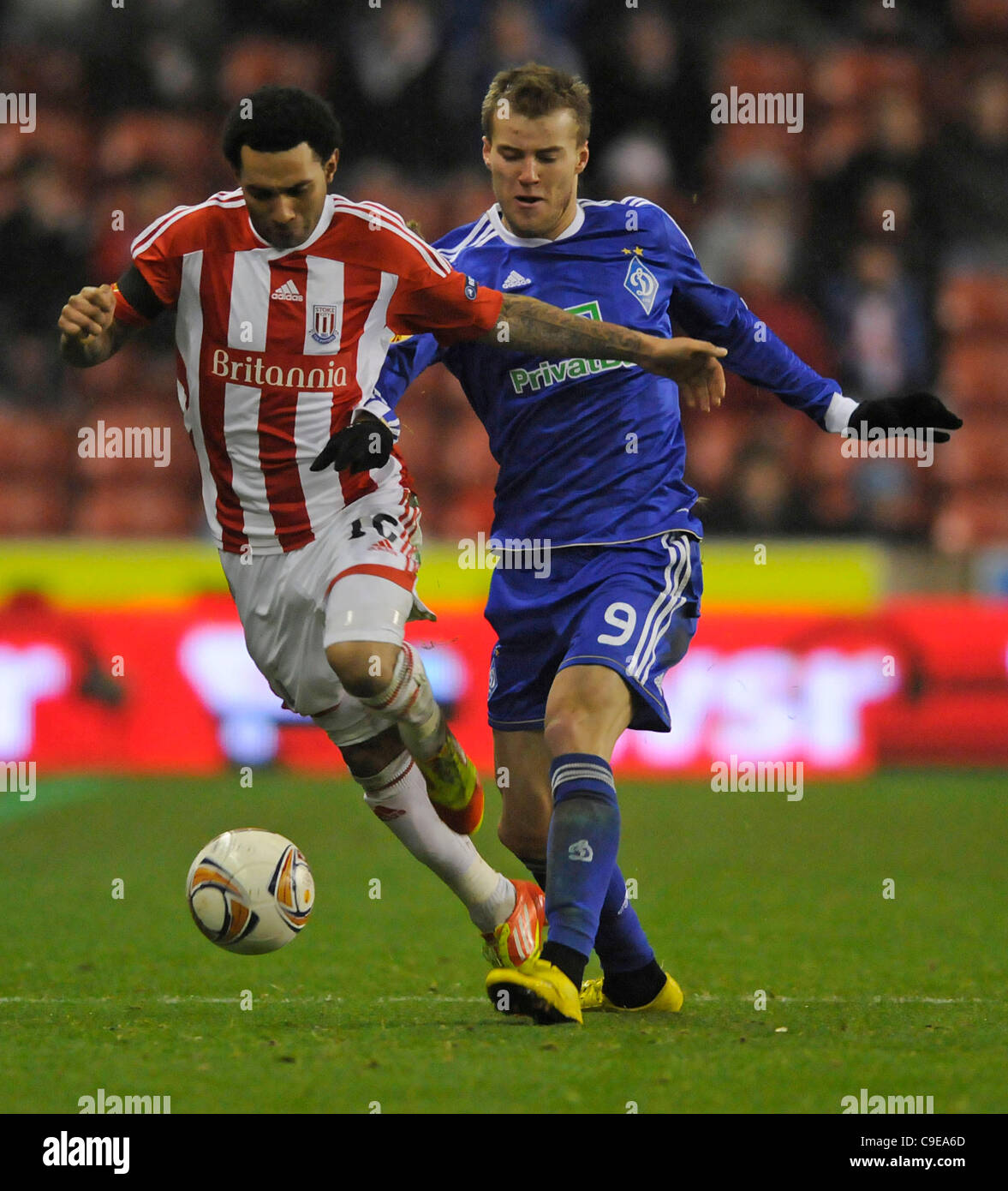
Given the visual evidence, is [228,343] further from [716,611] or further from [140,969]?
[716,611]

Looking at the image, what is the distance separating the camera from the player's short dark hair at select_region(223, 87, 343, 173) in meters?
4.18

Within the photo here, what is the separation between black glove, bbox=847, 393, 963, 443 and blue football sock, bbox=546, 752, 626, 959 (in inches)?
49.0

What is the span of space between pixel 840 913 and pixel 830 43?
9.92 meters

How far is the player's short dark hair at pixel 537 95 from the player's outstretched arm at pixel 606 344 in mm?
515

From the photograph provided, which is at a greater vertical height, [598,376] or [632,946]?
[598,376]

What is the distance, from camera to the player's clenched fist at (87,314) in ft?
13.4

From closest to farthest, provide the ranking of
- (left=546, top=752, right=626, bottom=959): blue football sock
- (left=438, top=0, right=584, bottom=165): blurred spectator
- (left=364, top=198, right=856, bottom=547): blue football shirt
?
(left=546, top=752, right=626, bottom=959): blue football sock
(left=364, top=198, right=856, bottom=547): blue football shirt
(left=438, top=0, right=584, bottom=165): blurred spectator

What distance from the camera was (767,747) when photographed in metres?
9.96

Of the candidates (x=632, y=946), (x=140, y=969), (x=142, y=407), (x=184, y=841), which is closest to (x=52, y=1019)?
(x=140, y=969)

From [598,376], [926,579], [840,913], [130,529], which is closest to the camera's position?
[598,376]

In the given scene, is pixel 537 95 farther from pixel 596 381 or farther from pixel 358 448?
pixel 358 448
